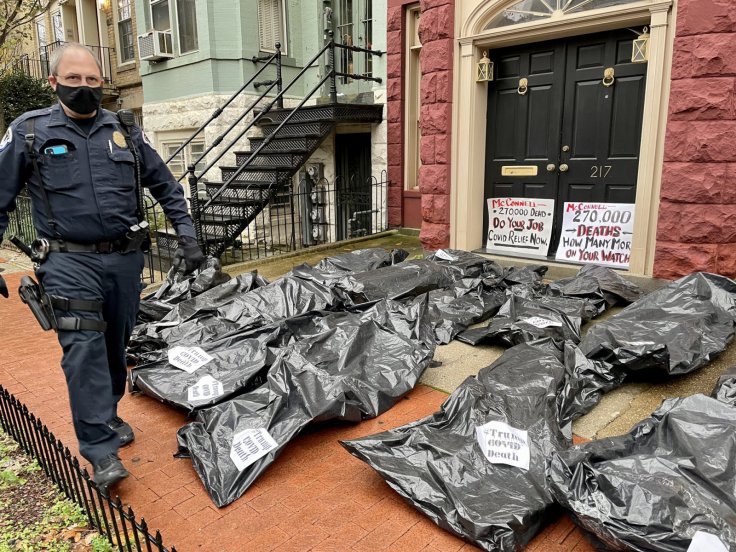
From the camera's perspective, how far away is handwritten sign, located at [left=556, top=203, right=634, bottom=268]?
5773 millimetres

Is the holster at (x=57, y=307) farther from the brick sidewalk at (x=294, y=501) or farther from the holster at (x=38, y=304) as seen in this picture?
the brick sidewalk at (x=294, y=501)

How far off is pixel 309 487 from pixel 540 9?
208 inches

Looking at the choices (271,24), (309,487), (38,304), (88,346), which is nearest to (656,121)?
(309,487)

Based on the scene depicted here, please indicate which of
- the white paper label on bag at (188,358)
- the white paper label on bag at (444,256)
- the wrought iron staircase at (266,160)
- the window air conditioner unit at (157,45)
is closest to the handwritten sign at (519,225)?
the white paper label on bag at (444,256)

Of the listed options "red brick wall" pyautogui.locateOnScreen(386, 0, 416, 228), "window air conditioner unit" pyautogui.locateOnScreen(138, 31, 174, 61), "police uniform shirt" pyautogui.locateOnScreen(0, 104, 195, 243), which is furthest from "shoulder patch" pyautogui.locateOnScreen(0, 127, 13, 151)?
"window air conditioner unit" pyautogui.locateOnScreen(138, 31, 174, 61)

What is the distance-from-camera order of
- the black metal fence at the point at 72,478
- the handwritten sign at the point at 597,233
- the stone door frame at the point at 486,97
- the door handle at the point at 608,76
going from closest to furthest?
the black metal fence at the point at 72,478, the stone door frame at the point at 486,97, the door handle at the point at 608,76, the handwritten sign at the point at 597,233

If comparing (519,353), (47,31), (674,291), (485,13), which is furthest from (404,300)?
(47,31)

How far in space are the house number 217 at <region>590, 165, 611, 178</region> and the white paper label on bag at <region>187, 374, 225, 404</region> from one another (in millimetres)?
4489

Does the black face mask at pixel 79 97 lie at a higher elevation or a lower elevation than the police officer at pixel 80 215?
higher

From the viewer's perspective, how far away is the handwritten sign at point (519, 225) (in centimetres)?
640

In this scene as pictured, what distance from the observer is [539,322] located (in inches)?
164

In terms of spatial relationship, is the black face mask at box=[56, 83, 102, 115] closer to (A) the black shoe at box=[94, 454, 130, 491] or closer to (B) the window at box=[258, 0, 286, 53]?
(A) the black shoe at box=[94, 454, 130, 491]

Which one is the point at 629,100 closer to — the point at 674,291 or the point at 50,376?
the point at 674,291

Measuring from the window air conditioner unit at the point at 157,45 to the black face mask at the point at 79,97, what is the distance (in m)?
9.59
